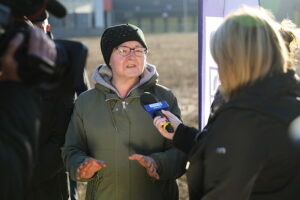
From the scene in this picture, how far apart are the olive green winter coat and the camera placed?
1085mm

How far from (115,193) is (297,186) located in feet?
4.13

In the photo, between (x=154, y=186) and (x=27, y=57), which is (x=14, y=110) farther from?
(x=154, y=186)

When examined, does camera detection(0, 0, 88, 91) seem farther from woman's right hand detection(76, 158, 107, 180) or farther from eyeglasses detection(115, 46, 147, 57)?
eyeglasses detection(115, 46, 147, 57)

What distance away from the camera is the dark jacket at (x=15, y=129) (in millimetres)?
1657

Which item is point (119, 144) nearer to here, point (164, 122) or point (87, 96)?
point (87, 96)

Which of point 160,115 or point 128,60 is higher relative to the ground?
point 128,60

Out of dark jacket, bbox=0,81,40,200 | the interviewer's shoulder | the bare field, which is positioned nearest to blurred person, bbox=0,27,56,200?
dark jacket, bbox=0,81,40,200

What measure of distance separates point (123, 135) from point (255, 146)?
1162 mm

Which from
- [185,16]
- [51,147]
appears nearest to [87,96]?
[51,147]

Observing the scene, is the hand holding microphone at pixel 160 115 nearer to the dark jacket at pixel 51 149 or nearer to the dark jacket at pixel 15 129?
the dark jacket at pixel 51 149

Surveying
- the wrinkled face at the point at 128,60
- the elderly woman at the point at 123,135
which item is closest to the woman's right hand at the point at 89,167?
the elderly woman at the point at 123,135

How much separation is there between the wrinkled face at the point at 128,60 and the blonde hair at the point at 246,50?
40.0 inches

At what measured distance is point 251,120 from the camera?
6.25ft

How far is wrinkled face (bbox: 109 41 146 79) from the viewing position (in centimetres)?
300
